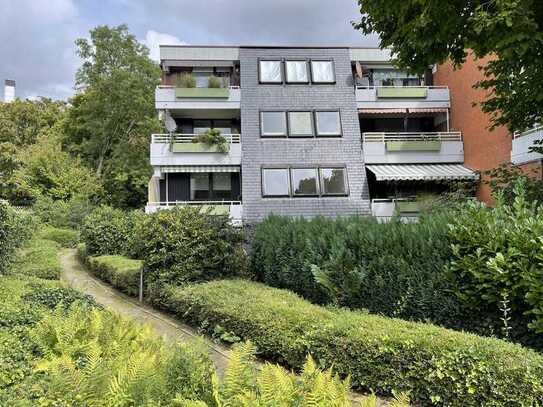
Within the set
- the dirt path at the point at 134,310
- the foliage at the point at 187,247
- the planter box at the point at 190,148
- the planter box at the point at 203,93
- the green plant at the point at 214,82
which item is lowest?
the dirt path at the point at 134,310

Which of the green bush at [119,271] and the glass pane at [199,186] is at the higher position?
the glass pane at [199,186]

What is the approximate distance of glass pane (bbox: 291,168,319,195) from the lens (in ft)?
74.6

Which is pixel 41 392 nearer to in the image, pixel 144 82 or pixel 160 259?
pixel 160 259

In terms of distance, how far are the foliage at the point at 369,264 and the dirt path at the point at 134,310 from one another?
2.45m

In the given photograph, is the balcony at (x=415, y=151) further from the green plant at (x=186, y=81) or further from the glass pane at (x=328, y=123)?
the green plant at (x=186, y=81)

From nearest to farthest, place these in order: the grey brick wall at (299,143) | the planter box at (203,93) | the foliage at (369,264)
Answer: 1. the foliage at (369,264)
2. the grey brick wall at (299,143)
3. the planter box at (203,93)

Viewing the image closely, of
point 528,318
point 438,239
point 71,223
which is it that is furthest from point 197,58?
point 528,318

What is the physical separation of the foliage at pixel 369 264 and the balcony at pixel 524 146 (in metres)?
11.9

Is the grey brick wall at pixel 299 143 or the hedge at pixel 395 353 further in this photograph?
A: the grey brick wall at pixel 299 143

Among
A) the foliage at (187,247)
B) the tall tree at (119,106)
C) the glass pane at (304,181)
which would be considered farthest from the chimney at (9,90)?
the foliage at (187,247)

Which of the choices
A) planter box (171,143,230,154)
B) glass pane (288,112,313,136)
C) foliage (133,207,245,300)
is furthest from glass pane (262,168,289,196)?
foliage (133,207,245,300)

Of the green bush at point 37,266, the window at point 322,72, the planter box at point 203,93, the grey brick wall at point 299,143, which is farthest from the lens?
the window at point 322,72

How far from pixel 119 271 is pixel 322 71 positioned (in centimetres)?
1660

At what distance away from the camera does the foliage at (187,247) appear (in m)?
10.6
